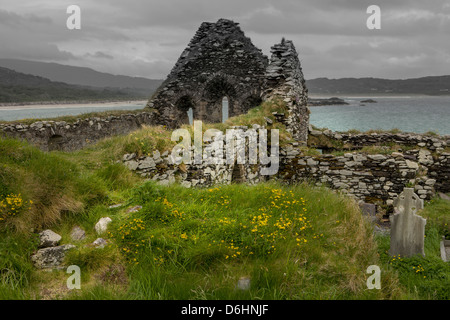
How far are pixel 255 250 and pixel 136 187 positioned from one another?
2.58 metres

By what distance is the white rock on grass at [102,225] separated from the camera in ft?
14.3

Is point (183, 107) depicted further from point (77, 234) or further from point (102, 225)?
point (77, 234)

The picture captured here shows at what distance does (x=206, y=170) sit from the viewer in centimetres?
780

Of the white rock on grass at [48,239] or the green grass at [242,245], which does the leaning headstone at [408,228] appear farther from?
the white rock on grass at [48,239]

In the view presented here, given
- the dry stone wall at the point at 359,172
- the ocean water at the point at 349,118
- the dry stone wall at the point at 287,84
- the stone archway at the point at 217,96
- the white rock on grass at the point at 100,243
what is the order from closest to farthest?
the white rock on grass at the point at 100,243 < the dry stone wall at the point at 359,172 < the dry stone wall at the point at 287,84 < the stone archway at the point at 217,96 < the ocean water at the point at 349,118

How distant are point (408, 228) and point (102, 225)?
207 inches

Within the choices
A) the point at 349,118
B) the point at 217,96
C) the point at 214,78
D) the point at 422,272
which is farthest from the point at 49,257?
the point at 349,118

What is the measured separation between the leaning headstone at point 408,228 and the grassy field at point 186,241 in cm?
25

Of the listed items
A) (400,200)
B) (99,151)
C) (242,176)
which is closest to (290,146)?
(242,176)

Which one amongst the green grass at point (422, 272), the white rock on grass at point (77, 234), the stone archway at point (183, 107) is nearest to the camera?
the white rock on grass at point (77, 234)

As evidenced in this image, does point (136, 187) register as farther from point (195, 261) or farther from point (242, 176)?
point (242, 176)

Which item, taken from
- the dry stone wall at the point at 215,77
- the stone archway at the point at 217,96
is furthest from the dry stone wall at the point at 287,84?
the stone archway at the point at 217,96

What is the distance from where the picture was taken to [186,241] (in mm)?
4203

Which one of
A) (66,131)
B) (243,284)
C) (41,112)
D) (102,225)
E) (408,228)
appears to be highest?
(41,112)
